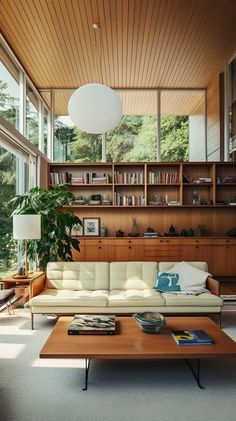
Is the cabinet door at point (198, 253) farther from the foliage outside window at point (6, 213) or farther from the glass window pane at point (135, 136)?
the foliage outside window at point (6, 213)

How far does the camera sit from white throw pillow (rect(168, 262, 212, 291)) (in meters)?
4.27

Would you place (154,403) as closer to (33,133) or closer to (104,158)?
(33,133)

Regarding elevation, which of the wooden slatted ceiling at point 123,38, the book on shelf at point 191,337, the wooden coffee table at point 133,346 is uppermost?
the wooden slatted ceiling at point 123,38

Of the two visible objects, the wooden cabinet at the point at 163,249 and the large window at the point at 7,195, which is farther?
the wooden cabinet at the point at 163,249

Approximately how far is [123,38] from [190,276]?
3.56 meters

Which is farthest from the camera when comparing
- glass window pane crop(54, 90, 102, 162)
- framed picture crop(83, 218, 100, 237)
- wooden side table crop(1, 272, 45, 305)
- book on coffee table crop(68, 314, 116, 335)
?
glass window pane crop(54, 90, 102, 162)

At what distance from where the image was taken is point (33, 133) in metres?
6.29

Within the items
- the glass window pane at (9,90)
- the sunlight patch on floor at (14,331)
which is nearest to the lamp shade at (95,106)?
the glass window pane at (9,90)

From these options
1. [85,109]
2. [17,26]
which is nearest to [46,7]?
[17,26]

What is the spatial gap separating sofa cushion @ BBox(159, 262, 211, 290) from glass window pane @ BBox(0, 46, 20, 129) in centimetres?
300

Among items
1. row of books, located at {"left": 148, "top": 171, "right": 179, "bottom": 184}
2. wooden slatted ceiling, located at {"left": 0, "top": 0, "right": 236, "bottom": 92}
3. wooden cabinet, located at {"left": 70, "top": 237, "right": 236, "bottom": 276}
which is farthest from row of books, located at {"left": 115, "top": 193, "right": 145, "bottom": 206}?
wooden slatted ceiling, located at {"left": 0, "top": 0, "right": 236, "bottom": 92}

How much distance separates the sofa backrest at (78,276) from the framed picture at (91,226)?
8.33ft

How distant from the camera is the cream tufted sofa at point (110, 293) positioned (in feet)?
12.7

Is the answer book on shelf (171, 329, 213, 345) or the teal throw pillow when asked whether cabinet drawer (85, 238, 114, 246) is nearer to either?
the teal throw pillow
